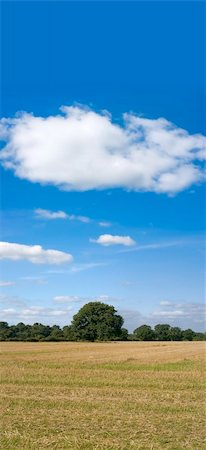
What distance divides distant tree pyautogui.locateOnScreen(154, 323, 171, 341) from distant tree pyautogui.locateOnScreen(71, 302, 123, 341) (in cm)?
2864

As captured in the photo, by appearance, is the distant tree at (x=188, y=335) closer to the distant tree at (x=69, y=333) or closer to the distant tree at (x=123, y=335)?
the distant tree at (x=123, y=335)

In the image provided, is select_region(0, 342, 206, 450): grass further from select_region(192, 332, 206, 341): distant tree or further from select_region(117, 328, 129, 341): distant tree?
select_region(192, 332, 206, 341): distant tree

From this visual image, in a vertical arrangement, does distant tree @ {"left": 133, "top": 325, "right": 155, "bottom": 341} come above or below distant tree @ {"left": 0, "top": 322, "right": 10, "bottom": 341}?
above

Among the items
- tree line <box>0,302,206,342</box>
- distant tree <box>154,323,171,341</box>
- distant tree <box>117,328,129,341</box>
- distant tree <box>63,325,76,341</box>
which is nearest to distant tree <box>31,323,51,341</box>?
tree line <box>0,302,206,342</box>

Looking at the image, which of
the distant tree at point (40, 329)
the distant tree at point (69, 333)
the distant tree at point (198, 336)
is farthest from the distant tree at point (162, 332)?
the distant tree at point (69, 333)

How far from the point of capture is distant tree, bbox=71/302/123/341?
9693cm

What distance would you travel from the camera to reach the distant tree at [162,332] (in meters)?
129

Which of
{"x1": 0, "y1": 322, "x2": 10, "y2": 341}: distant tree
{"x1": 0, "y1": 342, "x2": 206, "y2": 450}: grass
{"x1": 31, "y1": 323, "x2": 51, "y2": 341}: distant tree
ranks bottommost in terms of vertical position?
{"x1": 0, "y1": 342, "x2": 206, "y2": 450}: grass

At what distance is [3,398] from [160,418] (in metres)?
6.18

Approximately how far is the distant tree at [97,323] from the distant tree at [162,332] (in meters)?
28.6

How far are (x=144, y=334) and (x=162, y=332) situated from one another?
6657mm

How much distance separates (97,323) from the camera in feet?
324

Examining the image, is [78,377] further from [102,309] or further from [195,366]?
[102,309]

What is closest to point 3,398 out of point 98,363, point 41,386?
point 41,386
